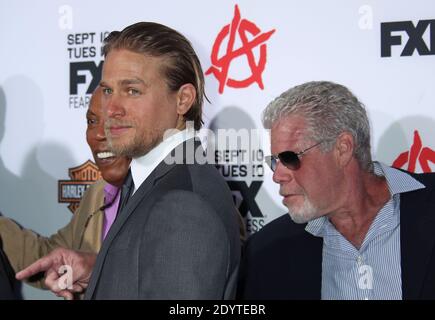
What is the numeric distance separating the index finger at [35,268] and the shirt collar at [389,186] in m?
0.77

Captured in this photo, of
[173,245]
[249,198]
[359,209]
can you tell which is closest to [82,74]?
[249,198]

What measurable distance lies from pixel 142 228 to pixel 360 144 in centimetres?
88

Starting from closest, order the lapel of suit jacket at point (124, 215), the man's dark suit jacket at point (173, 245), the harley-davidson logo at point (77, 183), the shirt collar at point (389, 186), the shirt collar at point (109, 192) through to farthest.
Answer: the man's dark suit jacket at point (173, 245) < the lapel of suit jacket at point (124, 215) < the shirt collar at point (389, 186) < the shirt collar at point (109, 192) < the harley-davidson logo at point (77, 183)

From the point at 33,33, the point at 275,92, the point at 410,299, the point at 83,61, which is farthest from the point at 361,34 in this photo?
the point at 33,33

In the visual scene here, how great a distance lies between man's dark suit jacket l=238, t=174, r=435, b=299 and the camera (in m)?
1.69

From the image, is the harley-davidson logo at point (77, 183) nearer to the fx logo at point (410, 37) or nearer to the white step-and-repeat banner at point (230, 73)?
the white step-and-repeat banner at point (230, 73)

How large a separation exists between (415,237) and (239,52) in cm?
96

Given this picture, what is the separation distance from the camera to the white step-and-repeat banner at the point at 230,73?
2.13 meters

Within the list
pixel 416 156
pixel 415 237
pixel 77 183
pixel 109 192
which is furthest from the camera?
pixel 77 183

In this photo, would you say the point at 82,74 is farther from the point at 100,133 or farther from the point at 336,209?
the point at 336,209

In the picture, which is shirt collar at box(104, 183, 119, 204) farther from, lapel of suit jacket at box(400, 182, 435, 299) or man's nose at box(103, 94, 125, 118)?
lapel of suit jacket at box(400, 182, 435, 299)

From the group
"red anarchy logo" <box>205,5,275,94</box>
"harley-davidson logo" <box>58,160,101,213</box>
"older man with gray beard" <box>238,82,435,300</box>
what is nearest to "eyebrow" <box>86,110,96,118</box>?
"harley-davidson logo" <box>58,160,101,213</box>

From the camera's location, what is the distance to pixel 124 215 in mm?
1325

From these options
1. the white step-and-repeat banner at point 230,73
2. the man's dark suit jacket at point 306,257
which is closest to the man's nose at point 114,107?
the man's dark suit jacket at point 306,257
